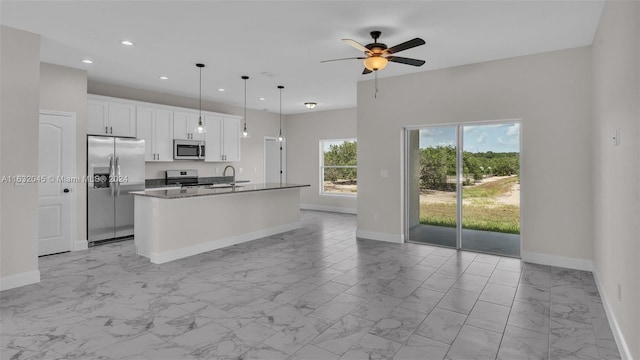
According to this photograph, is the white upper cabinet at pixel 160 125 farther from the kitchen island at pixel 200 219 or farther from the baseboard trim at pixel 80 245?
the baseboard trim at pixel 80 245

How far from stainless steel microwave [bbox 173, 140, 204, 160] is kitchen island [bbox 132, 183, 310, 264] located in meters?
1.66

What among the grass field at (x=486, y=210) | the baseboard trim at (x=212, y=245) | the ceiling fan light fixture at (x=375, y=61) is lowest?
the baseboard trim at (x=212, y=245)

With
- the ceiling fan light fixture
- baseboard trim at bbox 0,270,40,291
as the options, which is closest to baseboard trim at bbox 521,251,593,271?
the ceiling fan light fixture

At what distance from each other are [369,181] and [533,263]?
8.65 feet

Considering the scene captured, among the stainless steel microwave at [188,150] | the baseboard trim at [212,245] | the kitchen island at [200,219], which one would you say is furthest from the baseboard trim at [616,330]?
the stainless steel microwave at [188,150]


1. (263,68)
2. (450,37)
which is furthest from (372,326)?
(263,68)

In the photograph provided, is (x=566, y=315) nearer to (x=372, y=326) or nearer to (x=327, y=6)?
(x=372, y=326)

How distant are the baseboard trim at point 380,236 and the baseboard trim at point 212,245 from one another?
4.74 feet

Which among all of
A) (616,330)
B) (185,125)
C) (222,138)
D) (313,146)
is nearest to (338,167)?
(313,146)

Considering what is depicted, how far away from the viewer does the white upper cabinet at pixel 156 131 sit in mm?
6250

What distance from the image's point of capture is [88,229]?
17.5ft

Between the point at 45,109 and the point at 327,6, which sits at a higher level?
the point at 327,6

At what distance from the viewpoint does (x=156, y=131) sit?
647cm

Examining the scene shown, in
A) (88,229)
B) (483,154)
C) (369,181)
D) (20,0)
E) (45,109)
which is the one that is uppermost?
(20,0)
